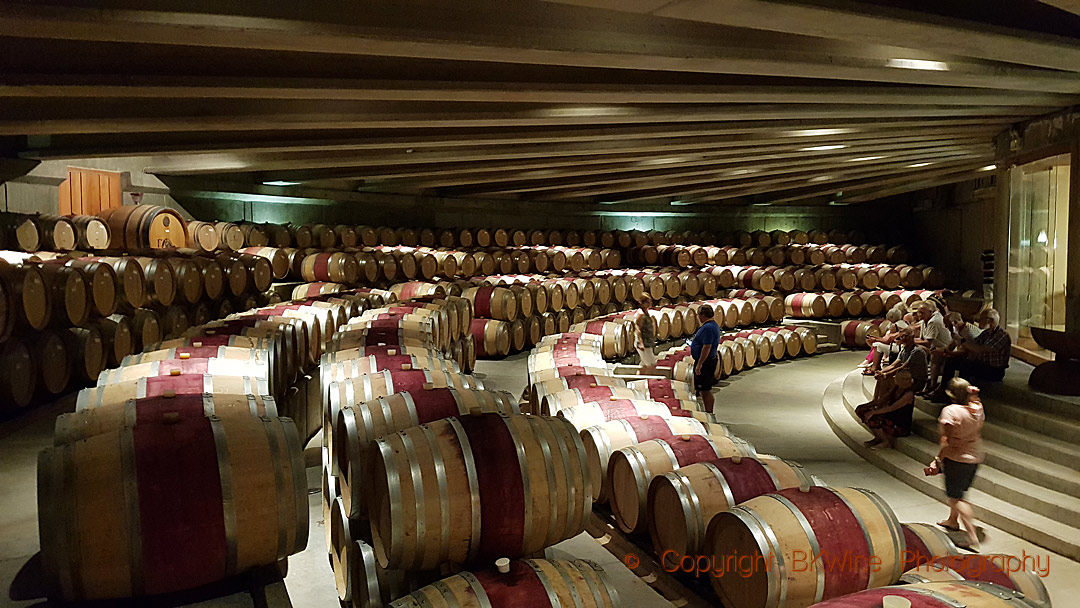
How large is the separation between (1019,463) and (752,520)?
4.24 metres

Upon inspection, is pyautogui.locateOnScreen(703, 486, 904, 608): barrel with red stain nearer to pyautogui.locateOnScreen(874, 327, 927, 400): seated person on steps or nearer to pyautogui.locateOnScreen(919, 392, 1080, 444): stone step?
pyautogui.locateOnScreen(919, 392, 1080, 444): stone step

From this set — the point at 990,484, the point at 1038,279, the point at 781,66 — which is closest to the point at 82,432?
the point at 781,66

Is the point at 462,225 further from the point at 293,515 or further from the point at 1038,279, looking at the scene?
the point at 293,515

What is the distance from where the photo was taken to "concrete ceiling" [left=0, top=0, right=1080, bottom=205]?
4.36 metres

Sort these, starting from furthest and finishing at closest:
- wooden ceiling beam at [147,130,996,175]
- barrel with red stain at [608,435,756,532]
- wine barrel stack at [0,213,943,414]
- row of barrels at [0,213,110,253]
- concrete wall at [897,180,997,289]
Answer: concrete wall at [897,180,997,289] → wooden ceiling beam at [147,130,996,175] → row of barrels at [0,213,110,253] → wine barrel stack at [0,213,943,414] → barrel with red stain at [608,435,756,532]

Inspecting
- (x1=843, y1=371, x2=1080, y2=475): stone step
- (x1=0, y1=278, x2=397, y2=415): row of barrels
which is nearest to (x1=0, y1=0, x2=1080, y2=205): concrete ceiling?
(x1=0, y1=278, x2=397, y2=415): row of barrels

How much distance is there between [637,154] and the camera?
10.9 m

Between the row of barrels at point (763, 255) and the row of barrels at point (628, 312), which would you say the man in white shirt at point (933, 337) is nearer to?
the row of barrels at point (628, 312)

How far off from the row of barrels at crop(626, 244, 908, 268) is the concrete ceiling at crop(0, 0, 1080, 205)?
6.71 metres

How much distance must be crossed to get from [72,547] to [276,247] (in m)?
9.99

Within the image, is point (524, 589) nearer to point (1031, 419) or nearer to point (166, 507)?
point (166, 507)

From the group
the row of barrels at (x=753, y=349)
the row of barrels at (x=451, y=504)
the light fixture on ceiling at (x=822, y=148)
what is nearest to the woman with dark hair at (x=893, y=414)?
the row of barrels at (x=753, y=349)

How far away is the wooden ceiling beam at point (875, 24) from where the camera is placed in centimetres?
411

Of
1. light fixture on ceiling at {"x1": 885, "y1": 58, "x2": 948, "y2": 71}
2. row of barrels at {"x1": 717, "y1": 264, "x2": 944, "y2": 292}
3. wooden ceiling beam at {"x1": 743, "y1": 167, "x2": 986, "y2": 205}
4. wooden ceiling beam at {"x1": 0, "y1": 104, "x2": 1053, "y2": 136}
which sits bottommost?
row of barrels at {"x1": 717, "y1": 264, "x2": 944, "y2": 292}
